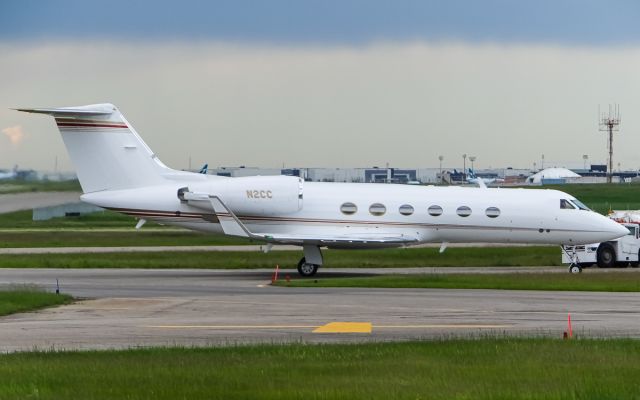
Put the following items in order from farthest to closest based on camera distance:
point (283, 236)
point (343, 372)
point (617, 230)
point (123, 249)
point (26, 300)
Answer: point (123, 249) → point (617, 230) → point (283, 236) → point (26, 300) → point (343, 372)

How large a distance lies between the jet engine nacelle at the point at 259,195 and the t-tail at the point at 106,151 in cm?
236

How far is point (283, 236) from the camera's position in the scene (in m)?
36.0

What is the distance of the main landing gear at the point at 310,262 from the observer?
36.7 meters

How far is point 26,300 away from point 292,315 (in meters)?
6.66

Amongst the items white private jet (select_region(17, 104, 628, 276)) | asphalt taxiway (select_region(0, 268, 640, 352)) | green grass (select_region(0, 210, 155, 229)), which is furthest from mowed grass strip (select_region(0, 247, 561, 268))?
green grass (select_region(0, 210, 155, 229))

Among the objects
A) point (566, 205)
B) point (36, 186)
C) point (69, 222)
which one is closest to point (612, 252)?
point (566, 205)

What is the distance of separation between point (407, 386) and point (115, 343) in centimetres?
686

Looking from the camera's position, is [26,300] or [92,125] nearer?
[26,300]

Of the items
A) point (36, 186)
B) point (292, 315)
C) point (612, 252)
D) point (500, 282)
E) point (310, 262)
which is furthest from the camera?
→ point (36, 186)

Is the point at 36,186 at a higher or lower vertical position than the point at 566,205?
higher

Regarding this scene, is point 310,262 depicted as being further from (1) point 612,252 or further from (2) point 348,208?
(1) point 612,252

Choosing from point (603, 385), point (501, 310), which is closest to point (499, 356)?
point (603, 385)

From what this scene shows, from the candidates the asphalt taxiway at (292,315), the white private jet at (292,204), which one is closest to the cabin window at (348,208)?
the white private jet at (292,204)

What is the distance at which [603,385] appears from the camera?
13.7 metres
